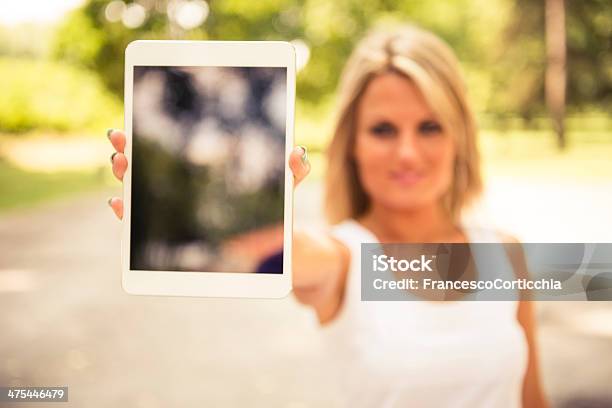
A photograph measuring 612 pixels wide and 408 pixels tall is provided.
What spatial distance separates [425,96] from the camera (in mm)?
1250

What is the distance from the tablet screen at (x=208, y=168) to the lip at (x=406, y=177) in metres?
0.33

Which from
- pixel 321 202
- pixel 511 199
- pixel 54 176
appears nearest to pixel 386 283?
pixel 321 202

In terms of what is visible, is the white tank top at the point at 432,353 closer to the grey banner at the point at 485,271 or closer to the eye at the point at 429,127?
the grey banner at the point at 485,271

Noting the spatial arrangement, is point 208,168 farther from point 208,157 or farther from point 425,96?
point 425,96

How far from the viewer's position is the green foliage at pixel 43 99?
4.55 ft

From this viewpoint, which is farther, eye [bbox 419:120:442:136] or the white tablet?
eye [bbox 419:120:442:136]

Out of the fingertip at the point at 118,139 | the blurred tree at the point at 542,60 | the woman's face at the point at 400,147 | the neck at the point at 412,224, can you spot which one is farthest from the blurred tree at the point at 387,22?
the fingertip at the point at 118,139

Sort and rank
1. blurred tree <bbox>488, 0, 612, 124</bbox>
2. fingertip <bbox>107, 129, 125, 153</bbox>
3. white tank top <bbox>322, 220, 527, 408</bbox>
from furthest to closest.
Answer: blurred tree <bbox>488, 0, 612, 124</bbox> → white tank top <bbox>322, 220, 527, 408</bbox> → fingertip <bbox>107, 129, 125, 153</bbox>

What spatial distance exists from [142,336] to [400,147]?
618 millimetres

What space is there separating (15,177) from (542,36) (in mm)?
1072

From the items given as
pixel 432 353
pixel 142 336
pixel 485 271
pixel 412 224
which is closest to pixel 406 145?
pixel 412 224

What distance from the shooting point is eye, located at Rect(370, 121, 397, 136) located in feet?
4.13

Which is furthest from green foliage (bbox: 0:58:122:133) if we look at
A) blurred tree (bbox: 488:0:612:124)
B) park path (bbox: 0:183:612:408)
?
blurred tree (bbox: 488:0:612:124)

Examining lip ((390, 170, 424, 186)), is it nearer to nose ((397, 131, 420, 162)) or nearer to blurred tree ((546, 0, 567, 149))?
nose ((397, 131, 420, 162))
